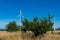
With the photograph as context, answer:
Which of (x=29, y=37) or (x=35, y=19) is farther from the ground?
(x=35, y=19)

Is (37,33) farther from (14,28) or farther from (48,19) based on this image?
(14,28)

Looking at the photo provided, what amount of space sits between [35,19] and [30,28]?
4.86 feet

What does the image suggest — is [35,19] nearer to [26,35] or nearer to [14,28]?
[26,35]

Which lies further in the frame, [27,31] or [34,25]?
[27,31]

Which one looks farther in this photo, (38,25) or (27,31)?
(27,31)

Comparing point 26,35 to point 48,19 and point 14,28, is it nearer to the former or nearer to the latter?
point 48,19

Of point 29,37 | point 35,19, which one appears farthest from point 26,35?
point 35,19

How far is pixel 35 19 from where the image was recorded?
2808cm

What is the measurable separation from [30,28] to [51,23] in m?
3.02

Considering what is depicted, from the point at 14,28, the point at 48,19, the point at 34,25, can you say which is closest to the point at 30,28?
the point at 34,25

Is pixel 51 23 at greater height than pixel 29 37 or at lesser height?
greater

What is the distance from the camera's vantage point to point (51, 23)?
27625 millimetres

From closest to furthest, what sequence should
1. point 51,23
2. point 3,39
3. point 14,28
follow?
A: point 3,39
point 51,23
point 14,28

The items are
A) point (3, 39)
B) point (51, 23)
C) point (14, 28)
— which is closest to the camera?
point (3, 39)
